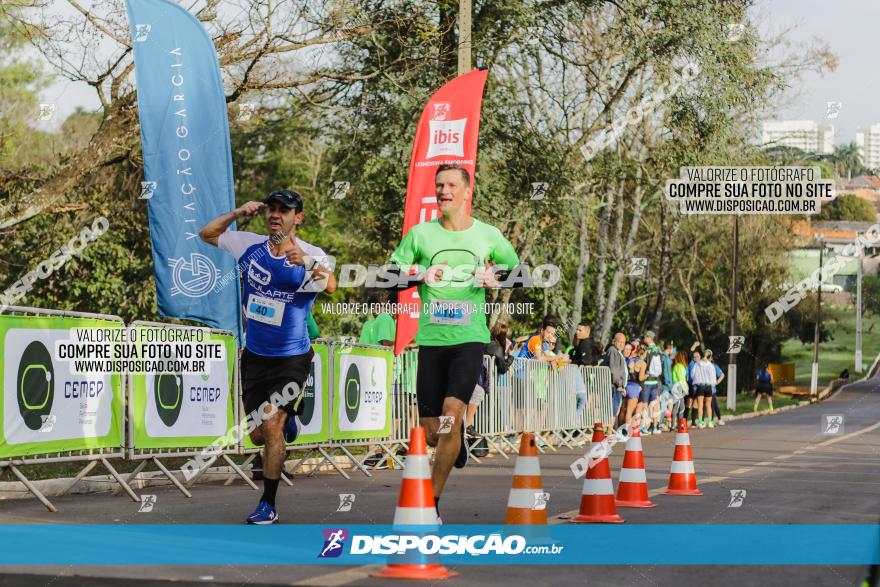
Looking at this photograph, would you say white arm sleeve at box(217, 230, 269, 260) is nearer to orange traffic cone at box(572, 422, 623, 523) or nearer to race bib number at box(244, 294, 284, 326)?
race bib number at box(244, 294, 284, 326)

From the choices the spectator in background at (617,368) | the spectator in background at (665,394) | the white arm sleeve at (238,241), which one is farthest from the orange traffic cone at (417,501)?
the spectator in background at (665,394)

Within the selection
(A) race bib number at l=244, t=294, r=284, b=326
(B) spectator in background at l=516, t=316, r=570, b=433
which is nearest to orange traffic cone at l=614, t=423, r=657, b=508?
(A) race bib number at l=244, t=294, r=284, b=326

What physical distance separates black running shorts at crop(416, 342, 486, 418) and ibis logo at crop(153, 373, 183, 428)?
386 cm

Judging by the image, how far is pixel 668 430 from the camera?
28.6 meters

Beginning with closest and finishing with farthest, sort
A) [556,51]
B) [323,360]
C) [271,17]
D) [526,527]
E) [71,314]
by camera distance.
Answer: [526,527] → [71,314] → [323,360] → [271,17] → [556,51]

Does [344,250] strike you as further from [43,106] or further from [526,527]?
[526,527]

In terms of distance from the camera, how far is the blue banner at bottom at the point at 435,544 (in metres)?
6.52

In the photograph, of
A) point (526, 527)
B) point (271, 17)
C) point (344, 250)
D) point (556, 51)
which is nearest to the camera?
point (526, 527)

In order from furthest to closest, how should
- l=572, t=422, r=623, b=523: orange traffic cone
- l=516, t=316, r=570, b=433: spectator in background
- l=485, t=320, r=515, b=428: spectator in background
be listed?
l=516, t=316, r=570, b=433: spectator in background → l=485, t=320, r=515, b=428: spectator in background → l=572, t=422, r=623, b=523: orange traffic cone

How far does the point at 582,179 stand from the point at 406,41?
5761mm

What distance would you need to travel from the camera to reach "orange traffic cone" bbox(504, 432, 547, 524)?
741 cm

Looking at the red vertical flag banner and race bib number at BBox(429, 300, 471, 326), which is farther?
the red vertical flag banner

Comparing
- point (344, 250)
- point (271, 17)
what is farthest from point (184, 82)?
point (344, 250)

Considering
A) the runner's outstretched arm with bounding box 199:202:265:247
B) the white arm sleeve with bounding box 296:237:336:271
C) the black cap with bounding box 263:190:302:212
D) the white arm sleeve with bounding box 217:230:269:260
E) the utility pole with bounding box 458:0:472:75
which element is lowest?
the white arm sleeve with bounding box 296:237:336:271
